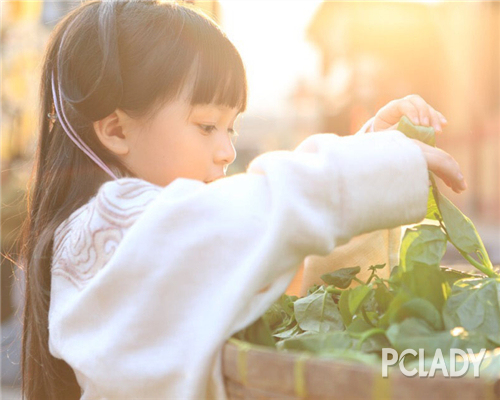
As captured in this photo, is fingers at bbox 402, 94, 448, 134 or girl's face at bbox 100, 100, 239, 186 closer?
fingers at bbox 402, 94, 448, 134

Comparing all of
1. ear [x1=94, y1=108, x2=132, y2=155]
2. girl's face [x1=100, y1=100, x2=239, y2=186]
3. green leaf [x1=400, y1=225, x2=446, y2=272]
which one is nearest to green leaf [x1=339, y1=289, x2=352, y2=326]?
green leaf [x1=400, y1=225, x2=446, y2=272]

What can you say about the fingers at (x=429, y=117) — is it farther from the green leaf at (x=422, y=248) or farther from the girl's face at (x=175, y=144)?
the girl's face at (x=175, y=144)

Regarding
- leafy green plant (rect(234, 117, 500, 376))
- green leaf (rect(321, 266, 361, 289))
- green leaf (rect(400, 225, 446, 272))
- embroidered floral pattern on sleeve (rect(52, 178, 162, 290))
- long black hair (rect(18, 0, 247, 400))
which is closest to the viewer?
leafy green plant (rect(234, 117, 500, 376))

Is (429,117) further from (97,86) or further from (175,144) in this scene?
(97,86)

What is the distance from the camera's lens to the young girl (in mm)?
890

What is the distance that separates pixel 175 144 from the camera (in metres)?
1.46

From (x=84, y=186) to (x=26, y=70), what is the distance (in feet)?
14.9

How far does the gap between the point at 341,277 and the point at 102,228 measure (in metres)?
0.45

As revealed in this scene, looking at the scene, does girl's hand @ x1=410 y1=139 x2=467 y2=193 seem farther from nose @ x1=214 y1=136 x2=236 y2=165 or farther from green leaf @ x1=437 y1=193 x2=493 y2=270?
nose @ x1=214 y1=136 x2=236 y2=165

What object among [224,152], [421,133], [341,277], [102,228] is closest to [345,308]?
[341,277]

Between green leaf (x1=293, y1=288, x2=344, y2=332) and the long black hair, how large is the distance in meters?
0.53

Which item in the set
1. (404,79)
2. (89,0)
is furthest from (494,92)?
(89,0)

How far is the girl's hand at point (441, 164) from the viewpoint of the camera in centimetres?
102

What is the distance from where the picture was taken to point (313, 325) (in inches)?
43.2
